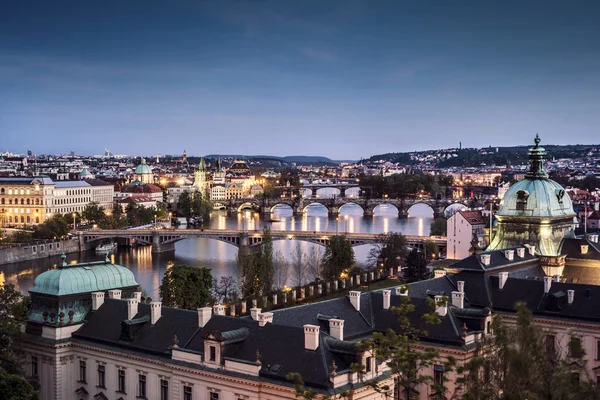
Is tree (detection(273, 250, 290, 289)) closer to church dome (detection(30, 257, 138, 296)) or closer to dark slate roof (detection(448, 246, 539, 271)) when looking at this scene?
dark slate roof (detection(448, 246, 539, 271))

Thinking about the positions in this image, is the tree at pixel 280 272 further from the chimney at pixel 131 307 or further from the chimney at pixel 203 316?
the chimney at pixel 203 316

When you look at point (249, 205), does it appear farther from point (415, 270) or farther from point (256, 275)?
point (415, 270)

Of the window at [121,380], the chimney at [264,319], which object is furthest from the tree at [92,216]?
the chimney at [264,319]

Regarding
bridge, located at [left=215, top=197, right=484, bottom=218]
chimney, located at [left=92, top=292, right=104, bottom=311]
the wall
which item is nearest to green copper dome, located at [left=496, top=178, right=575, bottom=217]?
chimney, located at [left=92, top=292, right=104, bottom=311]

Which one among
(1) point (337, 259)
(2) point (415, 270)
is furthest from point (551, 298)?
(1) point (337, 259)

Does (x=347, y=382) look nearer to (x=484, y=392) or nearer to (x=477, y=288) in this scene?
(x=484, y=392)

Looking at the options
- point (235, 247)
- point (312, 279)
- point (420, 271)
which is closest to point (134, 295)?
point (420, 271)
